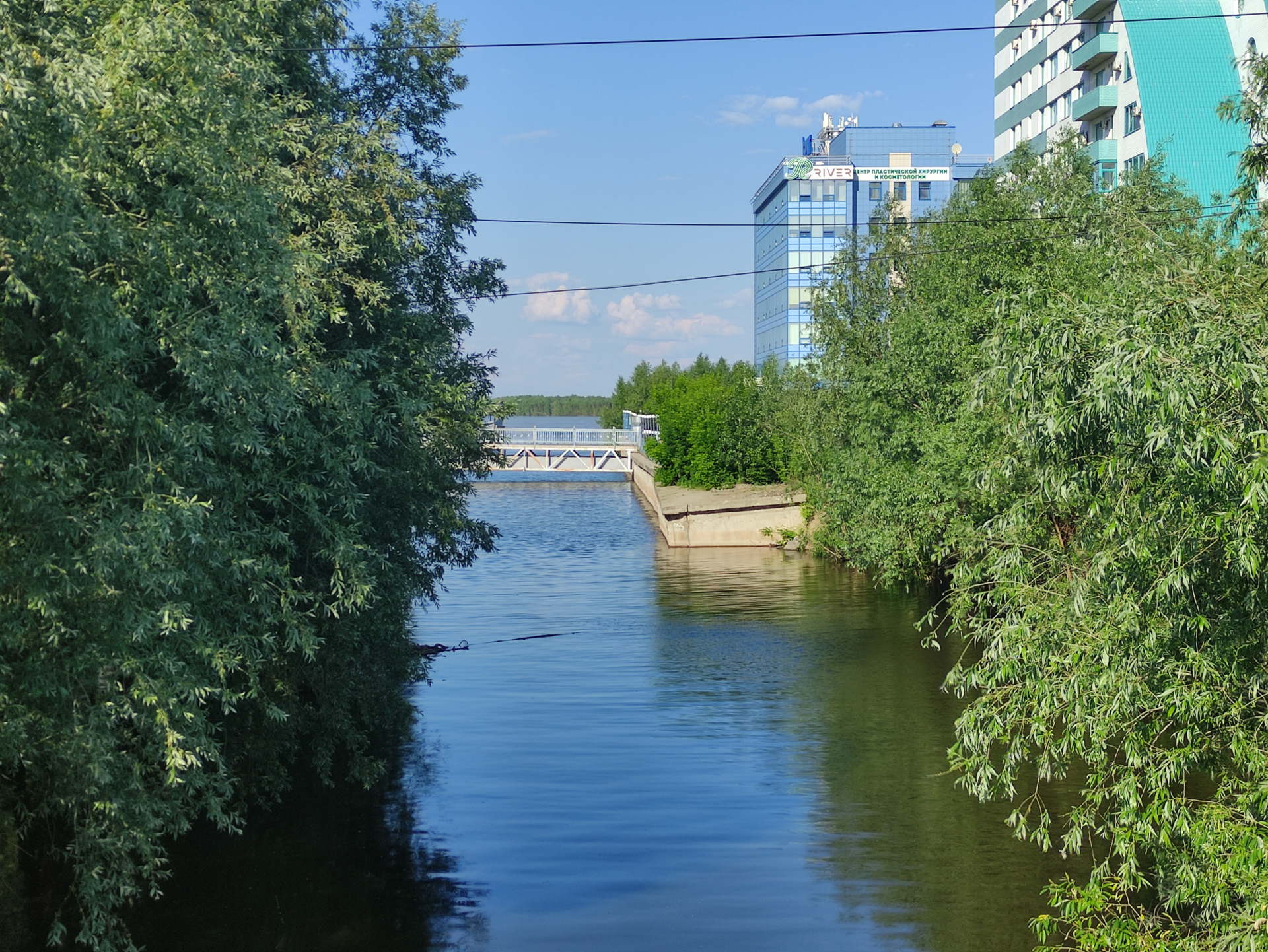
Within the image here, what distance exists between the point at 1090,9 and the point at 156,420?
54679 millimetres

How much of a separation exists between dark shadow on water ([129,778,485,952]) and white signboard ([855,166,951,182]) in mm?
97086

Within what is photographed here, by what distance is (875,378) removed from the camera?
3045 cm

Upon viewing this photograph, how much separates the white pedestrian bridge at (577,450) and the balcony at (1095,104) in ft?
150

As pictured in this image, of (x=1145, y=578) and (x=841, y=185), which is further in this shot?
(x=841, y=185)

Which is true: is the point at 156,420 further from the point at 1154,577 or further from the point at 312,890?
the point at 1154,577

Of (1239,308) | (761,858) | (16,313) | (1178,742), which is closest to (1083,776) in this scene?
(761,858)

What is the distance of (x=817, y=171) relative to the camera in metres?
107

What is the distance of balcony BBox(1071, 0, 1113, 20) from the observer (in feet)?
180

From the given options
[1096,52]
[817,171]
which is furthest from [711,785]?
[817,171]

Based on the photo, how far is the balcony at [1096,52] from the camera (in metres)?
53.3

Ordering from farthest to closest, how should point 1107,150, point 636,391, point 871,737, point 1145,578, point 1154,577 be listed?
point 636,391 < point 1107,150 < point 871,737 < point 1145,578 < point 1154,577

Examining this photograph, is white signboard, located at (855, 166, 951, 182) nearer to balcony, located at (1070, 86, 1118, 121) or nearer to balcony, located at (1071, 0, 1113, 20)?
balcony, located at (1071, 0, 1113, 20)

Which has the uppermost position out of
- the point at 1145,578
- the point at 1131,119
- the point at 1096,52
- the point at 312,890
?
the point at 1096,52

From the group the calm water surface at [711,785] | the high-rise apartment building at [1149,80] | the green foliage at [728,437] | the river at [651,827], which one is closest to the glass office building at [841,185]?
the green foliage at [728,437]
